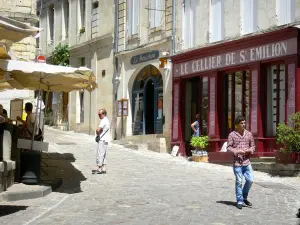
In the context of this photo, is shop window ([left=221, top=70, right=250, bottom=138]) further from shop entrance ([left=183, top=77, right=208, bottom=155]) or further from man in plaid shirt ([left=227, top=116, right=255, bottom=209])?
man in plaid shirt ([left=227, top=116, right=255, bottom=209])

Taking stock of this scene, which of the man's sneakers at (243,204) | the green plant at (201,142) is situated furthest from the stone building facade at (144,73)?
the man's sneakers at (243,204)

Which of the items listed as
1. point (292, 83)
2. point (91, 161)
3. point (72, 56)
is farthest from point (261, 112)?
point (72, 56)

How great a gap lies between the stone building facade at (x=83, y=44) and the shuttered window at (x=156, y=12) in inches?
143

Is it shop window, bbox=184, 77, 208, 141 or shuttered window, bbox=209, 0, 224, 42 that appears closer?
shuttered window, bbox=209, 0, 224, 42

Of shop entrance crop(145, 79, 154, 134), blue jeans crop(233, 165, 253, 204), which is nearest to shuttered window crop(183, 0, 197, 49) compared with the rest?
shop entrance crop(145, 79, 154, 134)

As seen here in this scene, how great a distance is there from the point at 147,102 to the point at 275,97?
836cm

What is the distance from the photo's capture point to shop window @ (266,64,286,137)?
18.6 m

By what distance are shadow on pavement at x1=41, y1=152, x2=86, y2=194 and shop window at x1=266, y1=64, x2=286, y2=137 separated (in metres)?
6.10

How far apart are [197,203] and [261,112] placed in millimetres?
8729

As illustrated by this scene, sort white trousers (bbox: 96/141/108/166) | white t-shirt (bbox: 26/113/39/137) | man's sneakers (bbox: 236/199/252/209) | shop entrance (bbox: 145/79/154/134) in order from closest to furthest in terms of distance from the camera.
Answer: man's sneakers (bbox: 236/199/252/209) < white t-shirt (bbox: 26/113/39/137) < white trousers (bbox: 96/141/108/166) < shop entrance (bbox: 145/79/154/134)

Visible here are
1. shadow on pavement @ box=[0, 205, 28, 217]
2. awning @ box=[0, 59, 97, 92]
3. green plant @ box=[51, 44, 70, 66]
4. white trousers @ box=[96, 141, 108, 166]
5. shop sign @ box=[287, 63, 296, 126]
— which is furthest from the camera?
green plant @ box=[51, 44, 70, 66]

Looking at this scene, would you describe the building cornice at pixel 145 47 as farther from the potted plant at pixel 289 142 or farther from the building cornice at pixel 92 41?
the potted plant at pixel 289 142

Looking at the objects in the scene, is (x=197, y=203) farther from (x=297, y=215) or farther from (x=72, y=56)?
(x=72, y=56)

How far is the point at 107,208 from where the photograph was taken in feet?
33.4
